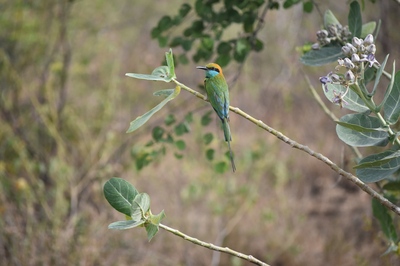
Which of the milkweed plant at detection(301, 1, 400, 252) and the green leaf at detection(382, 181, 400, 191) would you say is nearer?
the milkweed plant at detection(301, 1, 400, 252)

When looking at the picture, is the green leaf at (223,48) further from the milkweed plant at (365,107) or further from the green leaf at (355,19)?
the milkweed plant at (365,107)

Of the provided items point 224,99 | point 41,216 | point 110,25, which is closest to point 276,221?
point 41,216

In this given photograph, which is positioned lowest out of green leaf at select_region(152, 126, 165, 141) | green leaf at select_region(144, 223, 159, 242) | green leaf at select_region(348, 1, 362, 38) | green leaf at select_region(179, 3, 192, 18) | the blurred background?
the blurred background

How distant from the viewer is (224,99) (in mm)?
1254

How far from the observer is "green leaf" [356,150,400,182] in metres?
1.05

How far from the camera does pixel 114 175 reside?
4.08m

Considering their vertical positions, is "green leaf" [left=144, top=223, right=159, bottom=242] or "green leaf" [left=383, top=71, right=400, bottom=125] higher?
"green leaf" [left=383, top=71, right=400, bottom=125]

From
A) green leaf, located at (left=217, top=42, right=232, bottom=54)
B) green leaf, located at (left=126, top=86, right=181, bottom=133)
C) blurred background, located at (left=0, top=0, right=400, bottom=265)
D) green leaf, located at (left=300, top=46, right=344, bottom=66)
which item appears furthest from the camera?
blurred background, located at (left=0, top=0, right=400, bottom=265)

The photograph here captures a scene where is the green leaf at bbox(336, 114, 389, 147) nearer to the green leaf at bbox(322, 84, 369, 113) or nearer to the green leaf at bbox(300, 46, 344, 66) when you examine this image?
the green leaf at bbox(322, 84, 369, 113)

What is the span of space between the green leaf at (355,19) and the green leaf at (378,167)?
0.39m

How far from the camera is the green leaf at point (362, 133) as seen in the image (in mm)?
1057

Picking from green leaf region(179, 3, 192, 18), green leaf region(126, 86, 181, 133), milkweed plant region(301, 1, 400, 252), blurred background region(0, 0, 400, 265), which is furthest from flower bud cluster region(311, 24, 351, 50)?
blurred background region(0, 0, 400, 265)

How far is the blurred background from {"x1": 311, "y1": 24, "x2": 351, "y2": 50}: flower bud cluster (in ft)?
6.05

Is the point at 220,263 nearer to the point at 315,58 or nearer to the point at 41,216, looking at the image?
the point at 41,216
